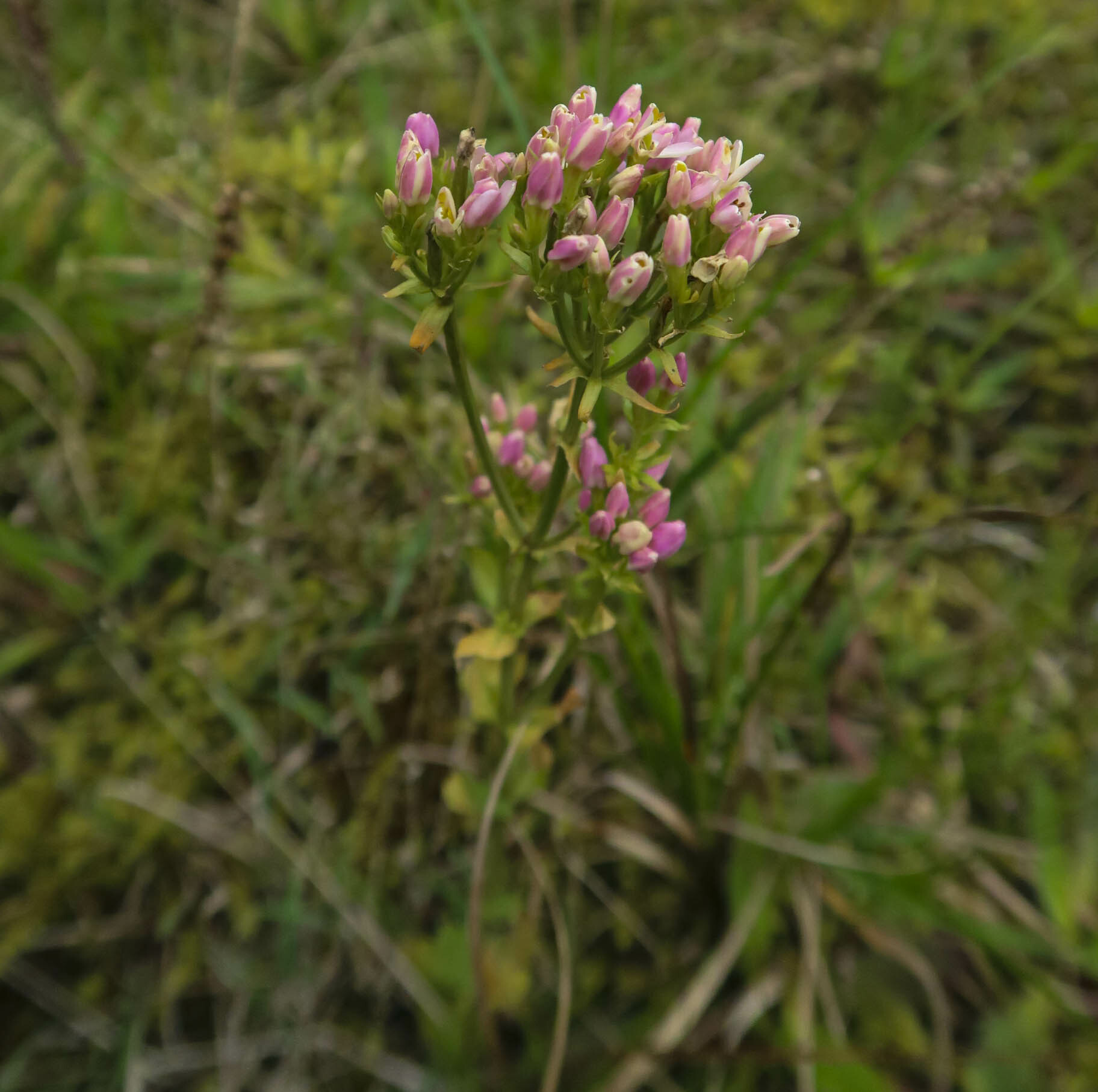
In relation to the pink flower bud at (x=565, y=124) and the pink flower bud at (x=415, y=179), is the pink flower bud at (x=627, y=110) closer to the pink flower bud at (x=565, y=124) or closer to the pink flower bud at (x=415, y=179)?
the pink flower bud at (x=565, y=124)

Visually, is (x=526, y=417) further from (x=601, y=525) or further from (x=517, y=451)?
(x=601, y=525)

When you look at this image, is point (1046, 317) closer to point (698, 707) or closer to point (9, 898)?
point (698, 707)

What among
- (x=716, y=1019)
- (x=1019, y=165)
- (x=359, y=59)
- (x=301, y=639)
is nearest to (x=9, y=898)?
(x=301, y=639)

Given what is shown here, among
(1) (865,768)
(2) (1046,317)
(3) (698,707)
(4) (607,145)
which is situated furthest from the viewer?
(2) (1046,317)

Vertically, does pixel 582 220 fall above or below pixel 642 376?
above

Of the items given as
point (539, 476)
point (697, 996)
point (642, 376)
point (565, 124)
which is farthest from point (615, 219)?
point (697, 996)

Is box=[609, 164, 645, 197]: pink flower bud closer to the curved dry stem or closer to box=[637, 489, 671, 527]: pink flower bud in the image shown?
box=[637, 489, 671, 527]: pink flower bud
